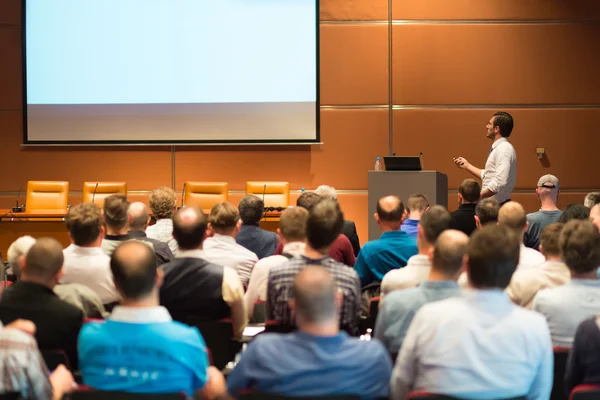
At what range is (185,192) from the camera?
305 inches

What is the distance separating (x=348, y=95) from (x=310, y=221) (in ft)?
18.5

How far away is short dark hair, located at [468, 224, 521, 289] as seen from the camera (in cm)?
209

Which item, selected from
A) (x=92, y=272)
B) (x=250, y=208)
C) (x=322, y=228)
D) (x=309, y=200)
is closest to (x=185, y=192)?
(x=309, y=200)

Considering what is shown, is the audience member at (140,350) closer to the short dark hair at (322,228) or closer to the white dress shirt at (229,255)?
Answer: the short dark hair at (322,228)

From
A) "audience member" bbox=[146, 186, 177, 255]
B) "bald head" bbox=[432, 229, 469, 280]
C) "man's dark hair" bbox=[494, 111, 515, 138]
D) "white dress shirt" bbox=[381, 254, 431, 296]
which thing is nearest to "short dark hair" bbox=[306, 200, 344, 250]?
"white dress shirt" bbox=[381, 254, 431, 296]

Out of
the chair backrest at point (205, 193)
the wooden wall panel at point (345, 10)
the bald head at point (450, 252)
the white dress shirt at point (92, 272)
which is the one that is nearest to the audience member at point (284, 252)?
the white dress shirt at point (92, 272)

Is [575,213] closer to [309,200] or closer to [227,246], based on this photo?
[309,200]

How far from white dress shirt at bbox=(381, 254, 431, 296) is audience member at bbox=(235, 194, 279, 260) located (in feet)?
5.21

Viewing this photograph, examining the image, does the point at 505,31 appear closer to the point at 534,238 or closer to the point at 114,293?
the point at 534,238

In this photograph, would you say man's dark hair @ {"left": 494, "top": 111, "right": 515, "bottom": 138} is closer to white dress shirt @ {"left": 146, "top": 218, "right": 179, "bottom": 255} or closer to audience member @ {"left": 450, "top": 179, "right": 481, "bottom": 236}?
audience member @ {"left": 450, "top": 179, "right": 481, "bottom": 236}

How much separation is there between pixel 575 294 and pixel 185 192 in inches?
223

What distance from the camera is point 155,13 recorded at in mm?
8359

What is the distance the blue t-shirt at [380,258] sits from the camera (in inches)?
154

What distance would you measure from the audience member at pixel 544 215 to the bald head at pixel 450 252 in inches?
117
